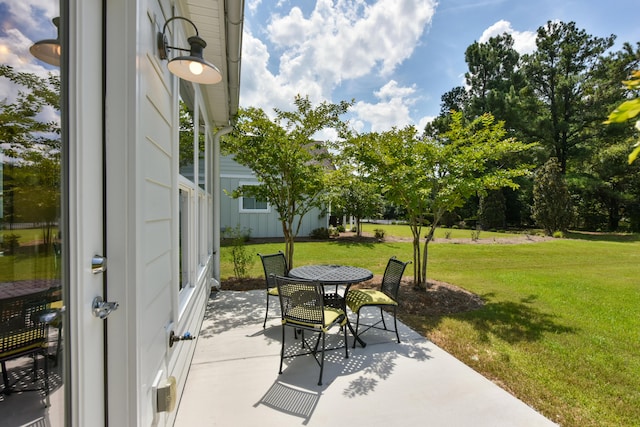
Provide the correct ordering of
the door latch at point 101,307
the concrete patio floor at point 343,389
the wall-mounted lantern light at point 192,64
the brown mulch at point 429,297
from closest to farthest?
the door latch at point 101,307 → the wall-mounted lantern light at point 192,64 → the concrete patio floor at point 343,389 → the brown mulch at point 429,297

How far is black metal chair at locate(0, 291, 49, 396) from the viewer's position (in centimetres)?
69

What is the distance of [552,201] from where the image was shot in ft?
55.0

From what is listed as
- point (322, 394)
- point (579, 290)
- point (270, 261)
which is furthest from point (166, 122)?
point (579, 290)

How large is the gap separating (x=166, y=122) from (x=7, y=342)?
4.91 ft

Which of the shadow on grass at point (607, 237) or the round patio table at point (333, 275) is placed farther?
the shadow on grass at point (607, 237)

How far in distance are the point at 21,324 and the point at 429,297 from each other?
5.56 m

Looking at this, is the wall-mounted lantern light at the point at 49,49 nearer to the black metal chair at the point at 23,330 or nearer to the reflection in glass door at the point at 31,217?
the reflection in glass door at the point at 31,217

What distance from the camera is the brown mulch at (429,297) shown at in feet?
15.8

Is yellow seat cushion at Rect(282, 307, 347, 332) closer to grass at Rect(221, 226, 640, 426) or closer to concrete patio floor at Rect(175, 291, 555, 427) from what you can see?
concrete patio floor at Rect(175, 291, 555, 427)

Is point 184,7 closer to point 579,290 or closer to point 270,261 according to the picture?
point 270,261

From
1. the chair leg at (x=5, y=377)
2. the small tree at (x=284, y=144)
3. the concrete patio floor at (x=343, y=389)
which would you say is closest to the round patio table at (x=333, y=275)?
the concrete patio floor at (x=343, y=389)

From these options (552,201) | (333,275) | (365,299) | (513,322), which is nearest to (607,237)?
(552,201)

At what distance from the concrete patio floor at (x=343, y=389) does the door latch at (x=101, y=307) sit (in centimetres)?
157

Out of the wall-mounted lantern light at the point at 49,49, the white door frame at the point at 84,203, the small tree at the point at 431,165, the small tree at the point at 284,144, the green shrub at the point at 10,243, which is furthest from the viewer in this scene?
the small tree at the point at 284,144
